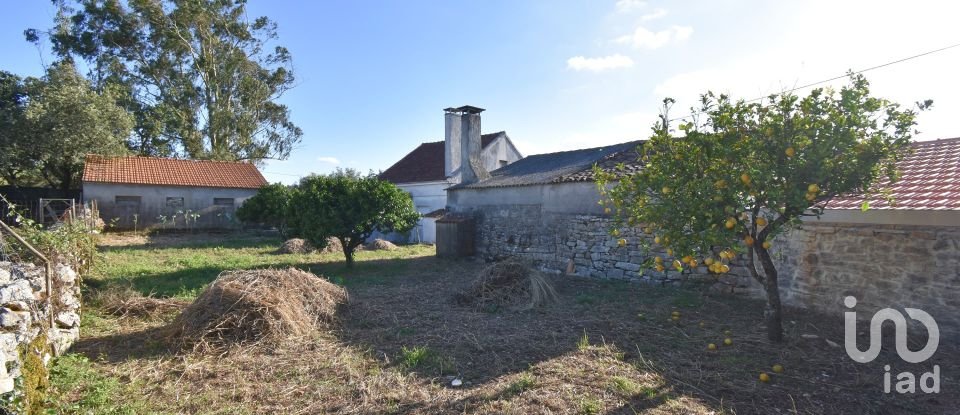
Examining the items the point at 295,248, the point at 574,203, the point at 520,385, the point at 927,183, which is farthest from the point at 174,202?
the point at 927,183

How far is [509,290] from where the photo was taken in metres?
8.00

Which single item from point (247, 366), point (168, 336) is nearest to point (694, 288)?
point (247, 366)

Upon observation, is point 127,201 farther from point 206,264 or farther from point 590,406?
point 590,406

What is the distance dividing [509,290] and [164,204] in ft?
65.9

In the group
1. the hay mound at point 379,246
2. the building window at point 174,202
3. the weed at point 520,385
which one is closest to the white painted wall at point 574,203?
the hay mound at point 379,246

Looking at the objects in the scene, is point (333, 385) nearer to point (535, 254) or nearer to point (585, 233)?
point (585, 233)

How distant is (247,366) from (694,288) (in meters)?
7.22

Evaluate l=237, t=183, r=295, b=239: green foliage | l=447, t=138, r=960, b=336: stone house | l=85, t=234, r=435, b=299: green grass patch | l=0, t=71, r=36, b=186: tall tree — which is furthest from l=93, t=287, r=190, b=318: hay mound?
l=0, t=71, r=36, b=186: tall tree

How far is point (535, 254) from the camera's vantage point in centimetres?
1248

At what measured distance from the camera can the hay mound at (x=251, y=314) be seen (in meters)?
5.69

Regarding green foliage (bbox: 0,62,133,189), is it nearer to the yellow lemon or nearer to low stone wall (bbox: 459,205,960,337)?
low stone wall (bbox: 459,205,960,337)

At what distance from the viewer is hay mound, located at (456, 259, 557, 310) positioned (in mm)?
7750

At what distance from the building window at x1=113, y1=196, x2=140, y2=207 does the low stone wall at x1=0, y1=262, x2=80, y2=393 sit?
1801 cm

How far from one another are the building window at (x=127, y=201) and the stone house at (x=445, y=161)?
10.7 m
